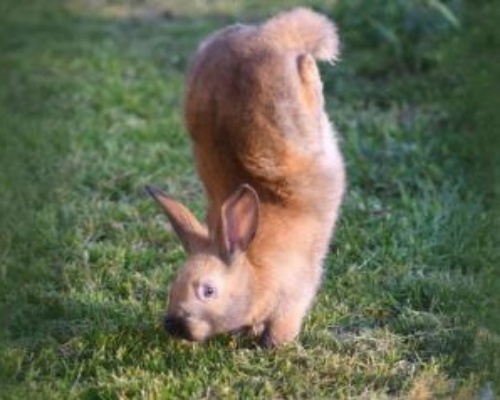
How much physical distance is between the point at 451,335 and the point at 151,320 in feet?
3.55

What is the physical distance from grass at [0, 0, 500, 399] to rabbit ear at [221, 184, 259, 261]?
398 millimetres

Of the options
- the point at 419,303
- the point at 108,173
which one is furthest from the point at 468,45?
the point at 419,303

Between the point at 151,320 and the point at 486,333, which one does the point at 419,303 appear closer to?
the point at 486,333

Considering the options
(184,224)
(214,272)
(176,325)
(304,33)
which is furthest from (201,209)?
(176,325)

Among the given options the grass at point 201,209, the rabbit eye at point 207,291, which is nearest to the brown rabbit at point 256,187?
the rabbit eye at point 207,291

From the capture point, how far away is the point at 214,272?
452 cm

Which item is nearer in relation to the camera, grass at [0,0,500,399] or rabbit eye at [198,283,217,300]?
rabbit eye at [198,283,217,300]

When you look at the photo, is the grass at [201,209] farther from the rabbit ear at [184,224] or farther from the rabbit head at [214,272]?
the rabbit ear at [184,224]

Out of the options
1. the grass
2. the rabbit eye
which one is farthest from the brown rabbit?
the grass

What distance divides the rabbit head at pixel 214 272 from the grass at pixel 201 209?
198mm

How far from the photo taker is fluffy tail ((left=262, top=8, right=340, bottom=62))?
5.02 m

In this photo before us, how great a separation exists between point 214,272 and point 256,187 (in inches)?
16.1

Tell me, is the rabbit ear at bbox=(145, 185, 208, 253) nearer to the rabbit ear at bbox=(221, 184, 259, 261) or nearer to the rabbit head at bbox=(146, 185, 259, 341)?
the rabbit head at bbox=(146, 185, 259, 341)

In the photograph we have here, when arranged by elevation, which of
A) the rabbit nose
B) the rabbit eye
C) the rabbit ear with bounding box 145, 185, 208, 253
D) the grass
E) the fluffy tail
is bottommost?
the grass
